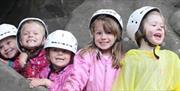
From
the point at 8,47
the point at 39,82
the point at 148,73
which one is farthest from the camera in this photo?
the point at 8,47

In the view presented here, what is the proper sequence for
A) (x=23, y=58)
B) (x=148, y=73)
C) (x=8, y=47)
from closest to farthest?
(x=148, y=73) → (x=23, y=58) → (x=8, y=47)

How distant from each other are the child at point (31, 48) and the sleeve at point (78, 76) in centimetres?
55

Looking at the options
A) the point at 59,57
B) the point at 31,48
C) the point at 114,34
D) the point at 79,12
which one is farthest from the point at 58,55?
the point at 79,12

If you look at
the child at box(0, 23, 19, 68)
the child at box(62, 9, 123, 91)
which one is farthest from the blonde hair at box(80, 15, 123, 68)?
→ the child at box(0, 23, 19, 68)

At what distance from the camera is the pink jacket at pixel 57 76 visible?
336cm

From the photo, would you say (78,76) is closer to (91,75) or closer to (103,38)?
(91,75)

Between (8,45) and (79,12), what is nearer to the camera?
(8,45)

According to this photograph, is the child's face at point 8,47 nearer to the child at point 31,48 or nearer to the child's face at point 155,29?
the child at point 31,48

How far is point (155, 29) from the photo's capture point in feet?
10.9

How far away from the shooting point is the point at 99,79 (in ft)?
10.6

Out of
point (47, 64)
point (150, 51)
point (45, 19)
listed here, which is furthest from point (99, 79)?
point (45, 19)

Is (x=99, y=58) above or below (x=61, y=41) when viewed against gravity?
below

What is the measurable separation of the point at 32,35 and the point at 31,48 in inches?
4.5

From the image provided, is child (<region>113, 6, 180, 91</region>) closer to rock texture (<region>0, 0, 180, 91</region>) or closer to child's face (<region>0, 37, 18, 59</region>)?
rock texture (<region>0, 0, 180, 91</region>)
